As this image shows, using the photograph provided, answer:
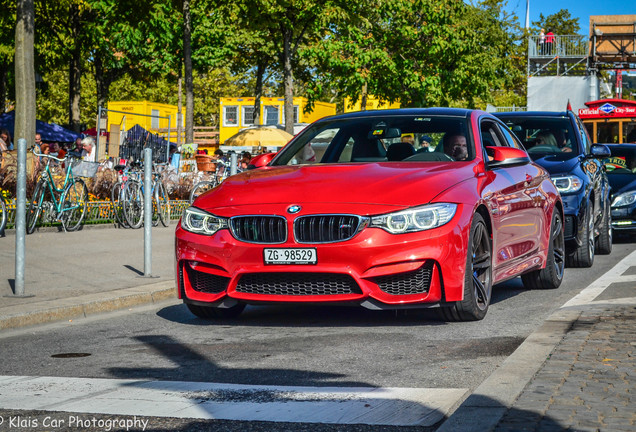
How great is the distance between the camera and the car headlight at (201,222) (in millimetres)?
7016

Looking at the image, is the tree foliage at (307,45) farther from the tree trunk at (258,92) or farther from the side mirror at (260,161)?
the side mirror at (260,161)

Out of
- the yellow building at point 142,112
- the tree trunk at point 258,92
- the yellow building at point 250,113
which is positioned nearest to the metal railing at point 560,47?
the yellow building at point 250,113

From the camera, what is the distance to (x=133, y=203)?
16.8m

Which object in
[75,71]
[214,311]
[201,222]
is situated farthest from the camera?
[75,71]

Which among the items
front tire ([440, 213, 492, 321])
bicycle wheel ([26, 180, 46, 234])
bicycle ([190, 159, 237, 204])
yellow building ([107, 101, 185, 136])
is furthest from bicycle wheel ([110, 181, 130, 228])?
yellow building ([107, 101, 185, 136])

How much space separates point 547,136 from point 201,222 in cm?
704

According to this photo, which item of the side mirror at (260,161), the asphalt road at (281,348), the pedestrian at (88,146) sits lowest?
the asphalt road at (281,348)

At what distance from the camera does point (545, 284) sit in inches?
376

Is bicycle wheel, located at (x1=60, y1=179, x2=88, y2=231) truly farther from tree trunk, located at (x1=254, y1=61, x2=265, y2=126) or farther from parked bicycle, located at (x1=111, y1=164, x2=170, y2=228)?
tree trunk, located at (x1=254, y1=61, x2=265, y2=126)

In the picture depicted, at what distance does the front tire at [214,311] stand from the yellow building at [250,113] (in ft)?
145

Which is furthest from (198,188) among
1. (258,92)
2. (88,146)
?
(258,92)

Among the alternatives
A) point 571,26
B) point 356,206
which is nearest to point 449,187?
point 356,206

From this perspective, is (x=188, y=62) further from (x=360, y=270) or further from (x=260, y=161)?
(x=360, y=270)

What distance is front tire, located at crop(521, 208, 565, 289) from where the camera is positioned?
30.8 ft
